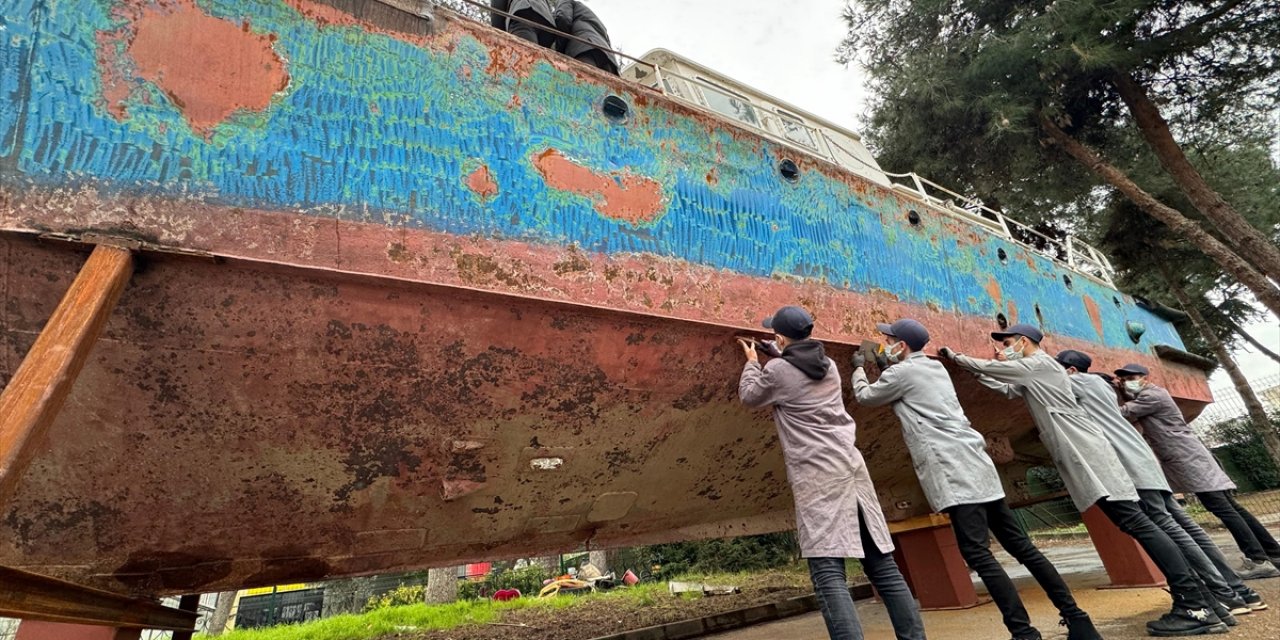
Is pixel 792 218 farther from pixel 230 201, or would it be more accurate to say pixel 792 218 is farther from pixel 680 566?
pixel 680 566

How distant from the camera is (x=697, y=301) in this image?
304 cm

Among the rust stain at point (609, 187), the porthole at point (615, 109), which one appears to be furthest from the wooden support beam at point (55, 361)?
the porthole at point (615, 109)

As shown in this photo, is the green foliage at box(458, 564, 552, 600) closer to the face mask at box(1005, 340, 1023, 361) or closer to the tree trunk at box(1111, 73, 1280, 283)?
the face mask at box(1005, 340, 1023, 361)

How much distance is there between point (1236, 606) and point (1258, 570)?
61.7 inches

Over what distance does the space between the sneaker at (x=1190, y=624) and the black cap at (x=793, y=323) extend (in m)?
2.41

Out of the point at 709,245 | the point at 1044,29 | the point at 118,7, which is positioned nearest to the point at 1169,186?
the point at 1044,29

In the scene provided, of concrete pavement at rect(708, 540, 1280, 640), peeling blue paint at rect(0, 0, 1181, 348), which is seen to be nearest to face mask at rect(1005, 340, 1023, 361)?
peeling blue paint at rect(0, 0, 1181, 348)

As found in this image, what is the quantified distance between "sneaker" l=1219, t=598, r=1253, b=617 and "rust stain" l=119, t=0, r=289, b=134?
528 centimetres

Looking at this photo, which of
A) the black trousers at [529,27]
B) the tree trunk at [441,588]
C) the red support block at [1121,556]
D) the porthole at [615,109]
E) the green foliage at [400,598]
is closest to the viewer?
the porthole at [615,109]

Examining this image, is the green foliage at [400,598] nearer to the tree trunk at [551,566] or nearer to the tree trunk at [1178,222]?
the tree trunk at [551,566]

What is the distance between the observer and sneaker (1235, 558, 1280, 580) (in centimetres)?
428

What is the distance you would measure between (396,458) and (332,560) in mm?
770

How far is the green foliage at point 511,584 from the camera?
14031 mm

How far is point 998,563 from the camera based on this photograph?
2.67 metres
